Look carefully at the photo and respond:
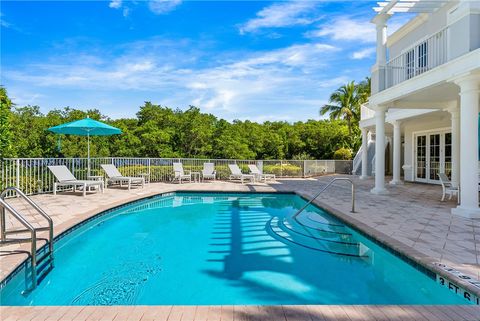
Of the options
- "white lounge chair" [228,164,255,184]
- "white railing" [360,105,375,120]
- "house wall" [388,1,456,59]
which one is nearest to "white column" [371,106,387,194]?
"house wall" [388,1,456,59]

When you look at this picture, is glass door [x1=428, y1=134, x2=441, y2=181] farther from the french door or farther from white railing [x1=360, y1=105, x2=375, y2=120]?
white railing [x1=360, y1=105, x2=375, y2=120]

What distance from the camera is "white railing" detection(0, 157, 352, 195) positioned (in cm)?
888

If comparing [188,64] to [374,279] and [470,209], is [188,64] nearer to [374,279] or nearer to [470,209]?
[470,209]

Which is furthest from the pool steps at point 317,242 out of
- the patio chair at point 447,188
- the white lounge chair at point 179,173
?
the white lounge chair at point 179,173

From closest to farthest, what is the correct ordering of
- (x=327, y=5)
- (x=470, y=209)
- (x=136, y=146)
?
1. (x=470, y=209)
2. (x=327, y=5)
3. (x=136, y=146)

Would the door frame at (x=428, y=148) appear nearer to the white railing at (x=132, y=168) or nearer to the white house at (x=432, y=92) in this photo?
the white house at (x=432, y=92)

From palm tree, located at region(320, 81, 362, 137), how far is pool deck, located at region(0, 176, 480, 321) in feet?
64.7

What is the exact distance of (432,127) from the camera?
14.8 meters

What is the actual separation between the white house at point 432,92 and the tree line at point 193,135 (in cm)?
754

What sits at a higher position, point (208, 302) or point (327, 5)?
point (327, 5)

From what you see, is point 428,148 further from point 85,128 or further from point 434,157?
point 85,128

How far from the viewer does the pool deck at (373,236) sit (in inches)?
99.7

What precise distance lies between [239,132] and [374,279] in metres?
20.4

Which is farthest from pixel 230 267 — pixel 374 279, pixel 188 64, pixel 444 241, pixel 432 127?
pixel 188 64
